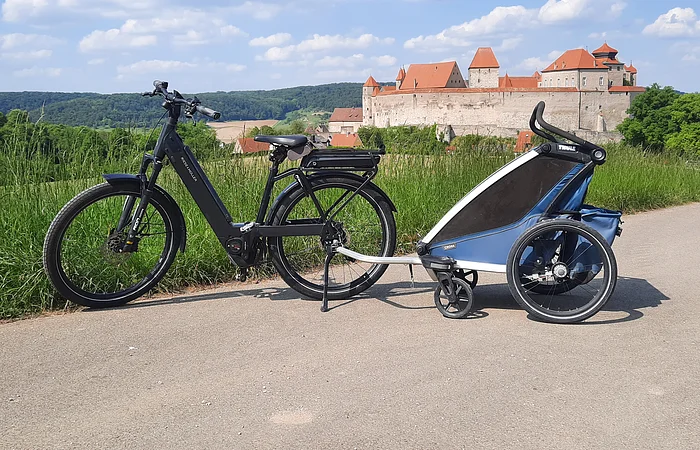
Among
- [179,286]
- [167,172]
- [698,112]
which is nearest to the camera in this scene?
[179,286]

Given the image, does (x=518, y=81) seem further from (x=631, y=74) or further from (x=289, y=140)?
(x=289, y=140)

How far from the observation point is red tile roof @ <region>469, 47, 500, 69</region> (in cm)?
12119

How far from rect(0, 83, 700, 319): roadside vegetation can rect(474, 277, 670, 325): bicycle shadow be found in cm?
164

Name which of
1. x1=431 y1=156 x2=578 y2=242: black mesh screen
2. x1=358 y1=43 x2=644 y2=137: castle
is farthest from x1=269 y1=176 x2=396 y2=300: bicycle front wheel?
x1=358 y1=43 x2=644 y2=137: castle

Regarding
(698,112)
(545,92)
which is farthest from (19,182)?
(545,92)

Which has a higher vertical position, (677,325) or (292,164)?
(292,164)

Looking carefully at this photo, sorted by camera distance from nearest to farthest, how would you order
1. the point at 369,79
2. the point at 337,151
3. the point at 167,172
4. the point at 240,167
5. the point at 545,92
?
the point at 337,151 → the point at 167,172 → the point at 240,167 → the point at 545,92 → the point at 369,79

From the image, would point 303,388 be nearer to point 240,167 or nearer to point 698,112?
point 240,167

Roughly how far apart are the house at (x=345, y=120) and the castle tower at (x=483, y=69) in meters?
21.7

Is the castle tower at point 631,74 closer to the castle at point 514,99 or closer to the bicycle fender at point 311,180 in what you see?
the castle at point 514,99

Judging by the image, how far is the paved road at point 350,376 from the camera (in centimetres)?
295

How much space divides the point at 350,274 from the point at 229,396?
220 cm

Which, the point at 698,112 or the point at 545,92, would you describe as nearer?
the point at 698,112

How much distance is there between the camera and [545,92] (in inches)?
3563
